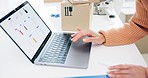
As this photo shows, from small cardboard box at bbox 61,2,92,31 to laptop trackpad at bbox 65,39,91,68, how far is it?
0.20 m

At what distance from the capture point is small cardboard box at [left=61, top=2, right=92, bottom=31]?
1.28 metres

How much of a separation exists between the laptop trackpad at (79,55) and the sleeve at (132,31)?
0.13 meters

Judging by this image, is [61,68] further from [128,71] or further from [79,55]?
[128,71]

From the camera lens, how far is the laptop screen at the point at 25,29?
94 centimetres

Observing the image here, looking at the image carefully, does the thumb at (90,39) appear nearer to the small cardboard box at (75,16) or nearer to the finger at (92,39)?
the finger at (92,39)

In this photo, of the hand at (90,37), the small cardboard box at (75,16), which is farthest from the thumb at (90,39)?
the small cardboard box at (75,16)

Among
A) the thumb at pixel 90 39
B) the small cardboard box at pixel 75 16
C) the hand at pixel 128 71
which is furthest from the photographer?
the small cardboard box at pixel 75 16

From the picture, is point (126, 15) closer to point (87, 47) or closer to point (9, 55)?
point (87, 47)

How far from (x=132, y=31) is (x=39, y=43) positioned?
1.62 feet

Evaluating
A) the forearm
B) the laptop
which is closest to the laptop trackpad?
the laptop

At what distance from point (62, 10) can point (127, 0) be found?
0.99 meters

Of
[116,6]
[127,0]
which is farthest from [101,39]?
[127,0]

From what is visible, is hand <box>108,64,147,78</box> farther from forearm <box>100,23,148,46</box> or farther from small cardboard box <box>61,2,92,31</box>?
small cardboard box <box>61,2,92,31</box>

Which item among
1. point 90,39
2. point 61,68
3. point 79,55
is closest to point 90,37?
point 90,39
